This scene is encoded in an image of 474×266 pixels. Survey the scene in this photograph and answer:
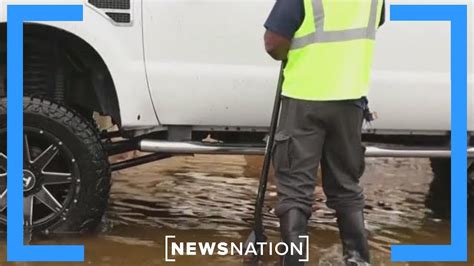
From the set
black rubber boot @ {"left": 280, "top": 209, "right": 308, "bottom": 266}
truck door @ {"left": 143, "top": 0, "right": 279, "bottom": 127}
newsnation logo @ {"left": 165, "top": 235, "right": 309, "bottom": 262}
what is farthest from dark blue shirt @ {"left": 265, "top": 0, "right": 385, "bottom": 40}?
newsnation logo @ {"left": 165, "top": 235, "right": 309, "bottom": 262}

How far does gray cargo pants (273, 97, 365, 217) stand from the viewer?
3723 millimetres

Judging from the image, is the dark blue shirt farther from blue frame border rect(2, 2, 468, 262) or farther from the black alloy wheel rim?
the black alloy wheel rim

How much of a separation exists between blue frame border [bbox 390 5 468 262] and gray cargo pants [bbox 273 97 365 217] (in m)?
0.84

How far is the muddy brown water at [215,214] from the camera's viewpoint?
14.8 ft

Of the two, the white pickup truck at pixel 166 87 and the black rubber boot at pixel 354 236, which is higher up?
the white pickup truck at pixel 166 87

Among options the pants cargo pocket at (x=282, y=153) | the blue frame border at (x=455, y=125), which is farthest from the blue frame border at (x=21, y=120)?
the pants cargo pocket at (x=282, y=153)

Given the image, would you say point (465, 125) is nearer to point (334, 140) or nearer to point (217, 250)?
point (334, 140)

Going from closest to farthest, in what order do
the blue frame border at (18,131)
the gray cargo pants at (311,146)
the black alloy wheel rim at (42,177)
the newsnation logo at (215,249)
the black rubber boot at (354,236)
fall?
the gray cargo pants at (311,146) < the black rubber boot at (354,236) < the blue frame border at (18,131) < the newsnation logo at (215,249) < the black alloy wheel rim at (42,177)

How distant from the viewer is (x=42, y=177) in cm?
449

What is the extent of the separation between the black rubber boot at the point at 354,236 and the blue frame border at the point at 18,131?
149 centimetres

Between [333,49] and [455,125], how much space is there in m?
1.27

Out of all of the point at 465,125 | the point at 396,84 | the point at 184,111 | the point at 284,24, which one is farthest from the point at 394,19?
the point at 184,111

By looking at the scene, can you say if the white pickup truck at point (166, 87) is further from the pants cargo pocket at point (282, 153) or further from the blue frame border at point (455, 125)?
the pants cargo pocket at point (282, 153)

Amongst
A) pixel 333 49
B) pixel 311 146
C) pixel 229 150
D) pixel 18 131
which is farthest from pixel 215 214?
pixel 333 49
